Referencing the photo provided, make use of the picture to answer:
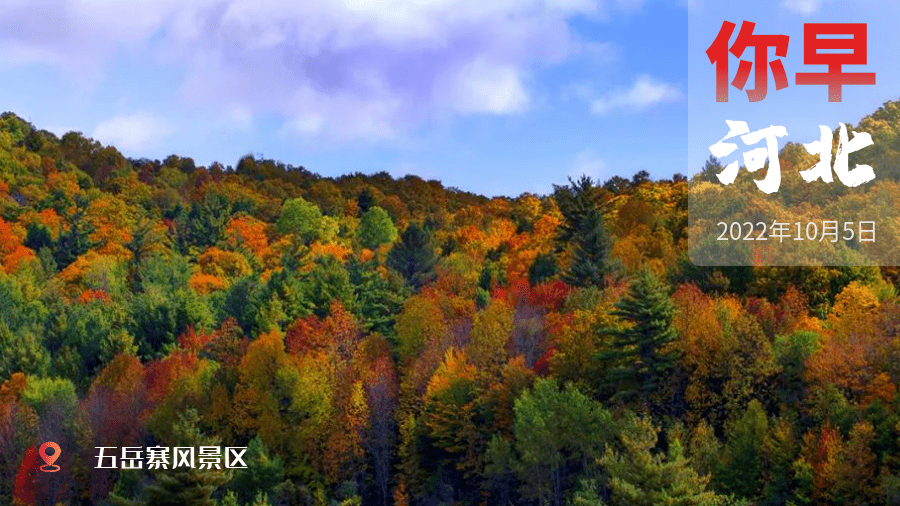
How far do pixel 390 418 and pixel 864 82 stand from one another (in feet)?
90.4

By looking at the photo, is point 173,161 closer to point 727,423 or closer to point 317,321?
point 317,321

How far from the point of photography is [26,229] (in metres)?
94.2

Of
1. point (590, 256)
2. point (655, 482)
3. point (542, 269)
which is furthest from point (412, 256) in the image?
point (655, 482)

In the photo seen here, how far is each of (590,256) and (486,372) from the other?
11352mm

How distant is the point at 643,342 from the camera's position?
41.5 meters

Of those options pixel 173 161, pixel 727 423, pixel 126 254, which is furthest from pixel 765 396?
pixel 173 161

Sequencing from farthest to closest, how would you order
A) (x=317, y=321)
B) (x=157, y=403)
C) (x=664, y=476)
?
(x=317, y=321) < (x=157, y=403) < (x=664, y=476)

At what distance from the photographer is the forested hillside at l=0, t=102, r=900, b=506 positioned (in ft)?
120

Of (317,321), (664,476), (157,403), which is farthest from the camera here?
(317,321)

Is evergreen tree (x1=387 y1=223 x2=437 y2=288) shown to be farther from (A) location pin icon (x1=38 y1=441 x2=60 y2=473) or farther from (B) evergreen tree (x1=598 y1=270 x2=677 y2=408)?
(B) evergreen tree (x1=598 y1=270 x2=677 y2=408)

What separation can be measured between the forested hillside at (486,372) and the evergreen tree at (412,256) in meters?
0.12

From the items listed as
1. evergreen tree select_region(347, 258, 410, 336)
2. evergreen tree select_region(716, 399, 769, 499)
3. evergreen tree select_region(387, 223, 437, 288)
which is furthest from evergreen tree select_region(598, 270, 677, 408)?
evergreen tree select_region(387, 223, 437, 288)

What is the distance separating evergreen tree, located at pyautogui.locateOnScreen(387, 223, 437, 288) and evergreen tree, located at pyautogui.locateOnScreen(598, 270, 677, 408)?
26.1m

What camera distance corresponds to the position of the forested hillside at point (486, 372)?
3669 centimetres
